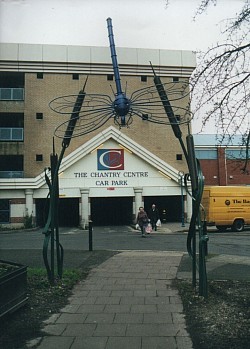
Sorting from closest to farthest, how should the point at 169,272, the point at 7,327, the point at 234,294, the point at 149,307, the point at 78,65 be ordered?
the point at 7,327, the point at 149,307, the point at 234,294, the point at 169,272, the point at 78,65

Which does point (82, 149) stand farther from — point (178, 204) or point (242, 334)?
point (242, 334)

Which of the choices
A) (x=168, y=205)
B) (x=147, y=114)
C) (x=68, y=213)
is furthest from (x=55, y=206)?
(x=168, y=205)

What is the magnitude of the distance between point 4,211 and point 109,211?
8.58 m

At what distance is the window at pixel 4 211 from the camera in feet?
97.0

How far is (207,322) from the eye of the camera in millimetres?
5012

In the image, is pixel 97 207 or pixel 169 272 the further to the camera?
pixel 97 207

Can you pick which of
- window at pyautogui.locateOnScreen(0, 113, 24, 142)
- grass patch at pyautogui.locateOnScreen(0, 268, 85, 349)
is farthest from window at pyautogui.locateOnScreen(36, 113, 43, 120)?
grass patch at pyautogui.locateOnScreen(0, 268, 85, 349)

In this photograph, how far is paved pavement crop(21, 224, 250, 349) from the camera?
4375 mm

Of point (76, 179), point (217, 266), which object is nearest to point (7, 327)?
point (217, 266)

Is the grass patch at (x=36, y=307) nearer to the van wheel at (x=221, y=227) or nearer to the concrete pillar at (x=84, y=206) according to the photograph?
the van wheel at (x=221, y=227)

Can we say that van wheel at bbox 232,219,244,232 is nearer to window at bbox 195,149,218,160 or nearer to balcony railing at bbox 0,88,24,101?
balcony railing at bbox 0,88,24,101

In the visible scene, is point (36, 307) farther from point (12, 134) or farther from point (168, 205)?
point (168, 205)

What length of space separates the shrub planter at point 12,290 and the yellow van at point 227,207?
61.4ft

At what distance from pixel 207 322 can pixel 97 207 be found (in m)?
28.7
